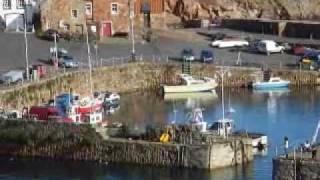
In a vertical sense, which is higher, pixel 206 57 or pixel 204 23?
pixel 204 23

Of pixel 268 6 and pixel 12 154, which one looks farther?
pixel 268 6

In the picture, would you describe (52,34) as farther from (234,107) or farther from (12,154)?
(12,154)

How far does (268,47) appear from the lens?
82.2 metres

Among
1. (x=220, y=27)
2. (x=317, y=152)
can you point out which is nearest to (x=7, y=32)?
(x=220, y=27)

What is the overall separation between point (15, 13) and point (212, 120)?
26.4m

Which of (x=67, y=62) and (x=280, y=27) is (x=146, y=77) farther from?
(x=280, y=27)

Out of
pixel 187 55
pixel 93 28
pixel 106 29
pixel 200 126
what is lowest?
pixel 200 126

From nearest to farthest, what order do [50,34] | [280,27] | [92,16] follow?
[50,34], [92,16], [280,27]

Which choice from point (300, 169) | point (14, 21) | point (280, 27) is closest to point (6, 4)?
point (14, 21)

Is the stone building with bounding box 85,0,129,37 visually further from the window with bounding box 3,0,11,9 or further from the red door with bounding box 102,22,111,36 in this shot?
the window with bounding box 3,0,11,9

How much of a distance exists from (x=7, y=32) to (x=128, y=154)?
102 ft

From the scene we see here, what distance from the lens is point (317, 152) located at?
147ft

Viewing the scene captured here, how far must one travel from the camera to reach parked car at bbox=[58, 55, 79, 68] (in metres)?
73.7

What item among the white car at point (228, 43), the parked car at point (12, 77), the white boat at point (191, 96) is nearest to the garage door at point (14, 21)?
the white car at point (228, 43)
